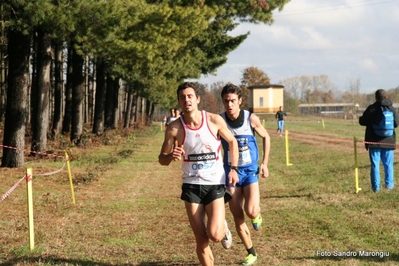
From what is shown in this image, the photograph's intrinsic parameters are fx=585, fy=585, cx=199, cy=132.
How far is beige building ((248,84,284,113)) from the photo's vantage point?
326 feet

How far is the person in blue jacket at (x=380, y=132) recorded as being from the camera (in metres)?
11.9

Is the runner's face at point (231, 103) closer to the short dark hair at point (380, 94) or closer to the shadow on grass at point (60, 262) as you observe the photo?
the shadow on grass at point (60, 262)

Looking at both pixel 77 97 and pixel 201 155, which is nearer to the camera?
pixel 201 155

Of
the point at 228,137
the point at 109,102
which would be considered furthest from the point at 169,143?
the point at 109,102

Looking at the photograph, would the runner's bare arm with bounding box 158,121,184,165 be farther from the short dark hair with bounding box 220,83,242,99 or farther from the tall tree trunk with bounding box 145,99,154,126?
the tall tree trunk with bounding box 145,99,154,126

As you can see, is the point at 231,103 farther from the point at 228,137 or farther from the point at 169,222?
the point at 169,222

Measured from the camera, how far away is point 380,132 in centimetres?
1192

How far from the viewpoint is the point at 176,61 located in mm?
34062

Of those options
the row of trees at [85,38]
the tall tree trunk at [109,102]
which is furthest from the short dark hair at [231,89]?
the tall tree trunk at [109,102]

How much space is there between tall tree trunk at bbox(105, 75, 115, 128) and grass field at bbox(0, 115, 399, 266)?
62.7 feet

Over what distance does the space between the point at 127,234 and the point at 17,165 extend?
370 inches

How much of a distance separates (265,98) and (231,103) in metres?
93.2

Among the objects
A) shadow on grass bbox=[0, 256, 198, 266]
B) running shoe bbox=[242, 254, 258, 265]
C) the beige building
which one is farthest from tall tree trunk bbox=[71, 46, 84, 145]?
the beige building

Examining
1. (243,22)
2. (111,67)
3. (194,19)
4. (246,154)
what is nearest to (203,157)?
(246,154)
